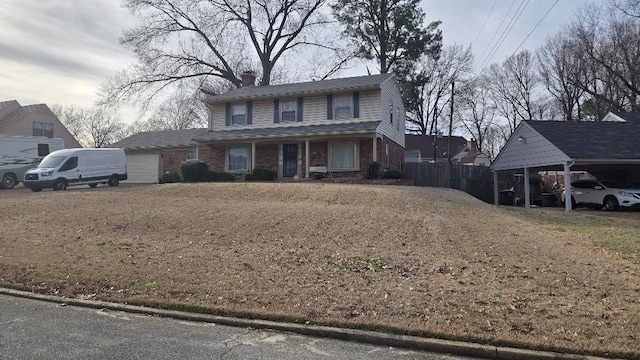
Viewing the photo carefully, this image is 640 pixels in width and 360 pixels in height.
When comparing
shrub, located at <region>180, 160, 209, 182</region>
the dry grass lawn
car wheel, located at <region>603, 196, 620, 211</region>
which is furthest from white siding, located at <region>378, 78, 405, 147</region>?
car wheel, located at <region>603, 196, 620, 211</region>

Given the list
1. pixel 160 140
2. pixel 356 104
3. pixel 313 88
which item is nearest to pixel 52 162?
pixel 160 140

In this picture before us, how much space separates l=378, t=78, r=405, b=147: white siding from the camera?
24.5 meters

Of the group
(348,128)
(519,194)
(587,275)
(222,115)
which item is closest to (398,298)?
(587,275)

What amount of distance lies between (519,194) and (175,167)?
23843 millimetres

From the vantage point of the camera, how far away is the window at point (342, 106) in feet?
80.9

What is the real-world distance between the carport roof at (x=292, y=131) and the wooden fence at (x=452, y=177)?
4.69m

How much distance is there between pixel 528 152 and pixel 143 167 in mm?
26033

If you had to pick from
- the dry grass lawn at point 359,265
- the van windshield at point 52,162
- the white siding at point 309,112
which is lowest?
the dry grass lawn at point 359,265

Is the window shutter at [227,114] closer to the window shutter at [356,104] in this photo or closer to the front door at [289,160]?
the front door at [289,160]

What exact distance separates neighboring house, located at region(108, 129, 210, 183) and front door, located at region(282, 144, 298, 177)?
8829 millimetres

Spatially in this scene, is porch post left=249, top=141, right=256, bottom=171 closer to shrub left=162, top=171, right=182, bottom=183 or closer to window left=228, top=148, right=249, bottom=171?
window left=228, top=148, right=249, bottom=171

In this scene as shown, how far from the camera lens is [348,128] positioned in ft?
75.0

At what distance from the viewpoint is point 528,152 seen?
22797 millimetres

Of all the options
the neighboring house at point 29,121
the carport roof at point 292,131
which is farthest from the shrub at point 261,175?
the neighboring house at point 29,121
